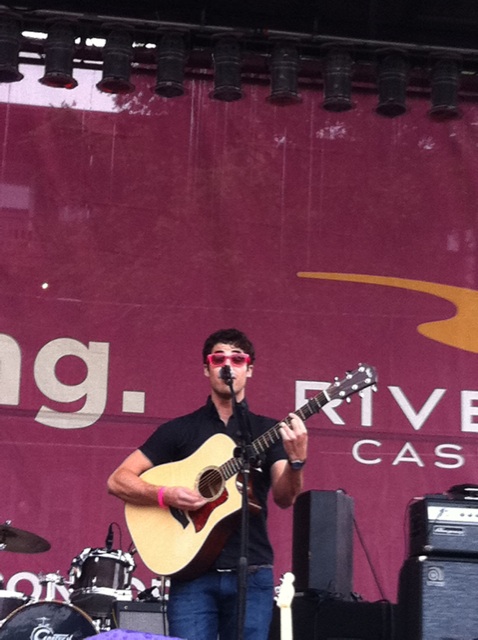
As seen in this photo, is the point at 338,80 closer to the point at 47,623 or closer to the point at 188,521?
the point at 188,521

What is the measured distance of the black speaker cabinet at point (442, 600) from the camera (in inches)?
191

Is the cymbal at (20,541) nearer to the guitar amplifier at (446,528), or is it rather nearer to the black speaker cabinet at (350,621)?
the black speaker cabinet at (350,621)

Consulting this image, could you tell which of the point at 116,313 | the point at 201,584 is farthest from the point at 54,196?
the point at 201,584

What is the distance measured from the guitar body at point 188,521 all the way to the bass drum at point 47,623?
3.32 feet

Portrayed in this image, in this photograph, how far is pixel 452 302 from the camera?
22.9 feet

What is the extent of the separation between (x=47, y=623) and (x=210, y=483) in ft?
4.54

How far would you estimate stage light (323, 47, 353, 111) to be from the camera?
6855 millimetres

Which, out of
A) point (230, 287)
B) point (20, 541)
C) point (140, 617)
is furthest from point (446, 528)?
point (230, 287)

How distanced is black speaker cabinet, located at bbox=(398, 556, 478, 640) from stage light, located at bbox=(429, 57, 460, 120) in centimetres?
299

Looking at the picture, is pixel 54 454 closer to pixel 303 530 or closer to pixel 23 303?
pixel 23 303

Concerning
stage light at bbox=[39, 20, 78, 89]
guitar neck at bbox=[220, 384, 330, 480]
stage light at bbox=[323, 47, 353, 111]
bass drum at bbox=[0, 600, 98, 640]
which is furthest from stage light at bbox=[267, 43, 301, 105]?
bass drum at bbox=[0, 600, 98, 640]

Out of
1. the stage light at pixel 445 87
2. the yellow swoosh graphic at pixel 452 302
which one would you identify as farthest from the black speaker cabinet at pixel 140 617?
the stage light at pixel 445 87

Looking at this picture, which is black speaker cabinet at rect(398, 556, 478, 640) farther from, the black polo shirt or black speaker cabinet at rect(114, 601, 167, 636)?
black speaker cabinet at rect(114, 601, 167, 636)

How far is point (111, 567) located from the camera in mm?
5945
